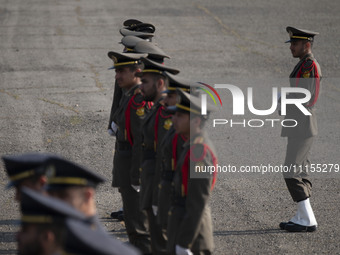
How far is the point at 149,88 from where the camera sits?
22.7ft

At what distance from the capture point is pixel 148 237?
7.33 meters

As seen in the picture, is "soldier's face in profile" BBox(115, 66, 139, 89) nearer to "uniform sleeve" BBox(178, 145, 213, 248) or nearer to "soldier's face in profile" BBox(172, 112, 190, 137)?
"soldier's face in profile" BBox(172, 112, 190, 137)

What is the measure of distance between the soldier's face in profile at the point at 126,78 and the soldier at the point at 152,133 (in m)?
0.55

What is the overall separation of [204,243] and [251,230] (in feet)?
8.55

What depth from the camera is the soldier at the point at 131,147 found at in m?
7.20

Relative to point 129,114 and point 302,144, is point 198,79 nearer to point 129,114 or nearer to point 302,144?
point 302,144

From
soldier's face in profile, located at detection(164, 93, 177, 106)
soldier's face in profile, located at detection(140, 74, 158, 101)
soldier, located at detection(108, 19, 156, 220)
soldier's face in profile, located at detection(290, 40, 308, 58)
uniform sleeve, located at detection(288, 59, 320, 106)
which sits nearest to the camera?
soldier's face in profile, located at detection(164, 93, 177, 106)

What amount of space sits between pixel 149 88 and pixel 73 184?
110 inches

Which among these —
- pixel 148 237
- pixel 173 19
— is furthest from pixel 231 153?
pixel 173 19

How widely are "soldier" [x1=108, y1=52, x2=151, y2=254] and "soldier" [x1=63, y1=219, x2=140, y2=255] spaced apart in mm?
3696

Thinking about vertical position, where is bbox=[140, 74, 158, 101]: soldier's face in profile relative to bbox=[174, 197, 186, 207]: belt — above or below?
above

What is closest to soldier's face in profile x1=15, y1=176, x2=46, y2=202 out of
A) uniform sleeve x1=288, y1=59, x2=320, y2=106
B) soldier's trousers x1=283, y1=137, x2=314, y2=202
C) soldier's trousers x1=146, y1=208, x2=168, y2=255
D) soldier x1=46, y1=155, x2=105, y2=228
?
soldier x1=46, y1=155, x2=105, y2=228

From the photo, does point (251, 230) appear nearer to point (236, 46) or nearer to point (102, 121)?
point (102, 121)

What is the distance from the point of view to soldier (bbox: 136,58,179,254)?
6680 mm
